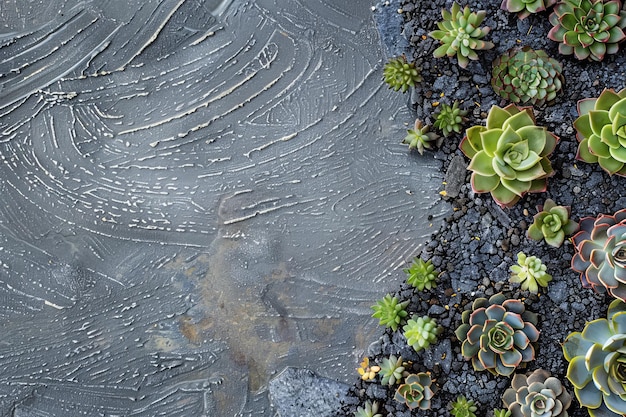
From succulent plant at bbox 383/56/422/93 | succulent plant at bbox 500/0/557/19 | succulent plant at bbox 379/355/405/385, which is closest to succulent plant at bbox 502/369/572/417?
succulent plant at bbox 379/355/405/385

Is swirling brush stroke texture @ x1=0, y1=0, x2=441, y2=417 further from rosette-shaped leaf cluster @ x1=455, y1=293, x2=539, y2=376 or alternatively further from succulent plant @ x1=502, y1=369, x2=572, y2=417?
succulent plant @ x1=502, y1=369, x2=572, y2=417

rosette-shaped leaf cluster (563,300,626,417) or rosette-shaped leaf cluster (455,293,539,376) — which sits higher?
rosette-shaped leaf cluster (455,293,539,376)

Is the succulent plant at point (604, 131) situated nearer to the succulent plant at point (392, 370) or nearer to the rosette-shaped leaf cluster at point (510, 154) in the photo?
the rosette-shaped leaf cluster at point (510, 154)

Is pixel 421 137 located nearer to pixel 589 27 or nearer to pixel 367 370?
pixel 589 27

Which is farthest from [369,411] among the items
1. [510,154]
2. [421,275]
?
[510,154]

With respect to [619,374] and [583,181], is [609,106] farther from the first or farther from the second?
[619,374]
